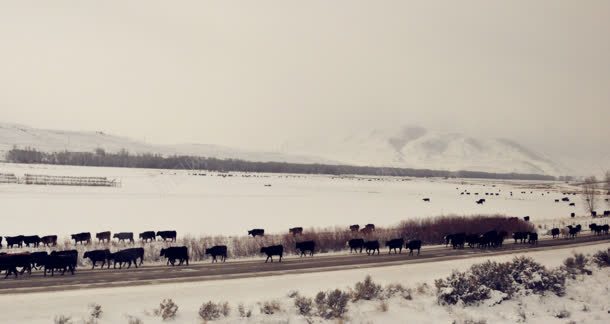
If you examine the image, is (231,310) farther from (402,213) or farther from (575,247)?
(402,213)

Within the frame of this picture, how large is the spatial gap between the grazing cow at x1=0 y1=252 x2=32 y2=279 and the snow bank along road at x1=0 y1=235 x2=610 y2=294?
2.09 feet

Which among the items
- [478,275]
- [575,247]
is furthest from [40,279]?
[575,247]

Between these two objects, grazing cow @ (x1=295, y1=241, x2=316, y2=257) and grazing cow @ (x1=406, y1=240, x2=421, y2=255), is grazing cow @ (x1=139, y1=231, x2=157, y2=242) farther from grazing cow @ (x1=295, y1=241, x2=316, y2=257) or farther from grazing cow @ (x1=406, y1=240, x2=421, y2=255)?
grazing cow @ (x1=406, y1=240, x2=421, y2=255)

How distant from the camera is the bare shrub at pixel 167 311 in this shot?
1822 cm

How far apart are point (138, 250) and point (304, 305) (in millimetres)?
12505

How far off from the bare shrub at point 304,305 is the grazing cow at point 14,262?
45.9 feet

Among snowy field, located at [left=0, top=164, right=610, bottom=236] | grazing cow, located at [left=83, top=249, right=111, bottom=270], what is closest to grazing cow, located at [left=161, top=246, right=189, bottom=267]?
grazing cow, located at [left=83, top=249, right=111, bottom=270]

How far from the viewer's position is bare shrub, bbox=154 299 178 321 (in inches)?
717

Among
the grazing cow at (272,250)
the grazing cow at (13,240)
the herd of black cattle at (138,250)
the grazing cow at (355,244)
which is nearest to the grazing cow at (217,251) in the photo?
the herd of black cattle at (138,250)

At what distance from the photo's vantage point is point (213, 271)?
1034 inches

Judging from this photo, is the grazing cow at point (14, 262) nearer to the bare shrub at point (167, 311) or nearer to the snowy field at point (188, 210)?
the bare shrub at point (167, 311)

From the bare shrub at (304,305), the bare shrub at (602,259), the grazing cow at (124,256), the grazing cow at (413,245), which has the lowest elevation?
the bare shrub at (602,259)

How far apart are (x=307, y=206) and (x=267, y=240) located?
30.4 m

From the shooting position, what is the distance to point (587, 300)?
2528 centimetres
